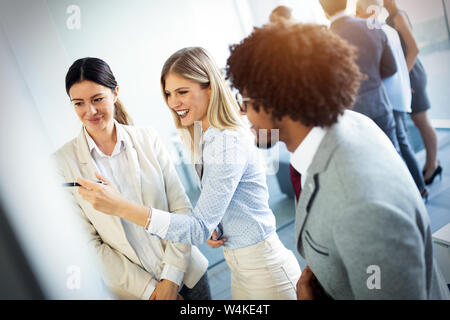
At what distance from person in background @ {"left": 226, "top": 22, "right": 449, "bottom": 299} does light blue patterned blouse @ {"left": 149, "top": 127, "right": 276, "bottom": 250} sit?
0.24 meters

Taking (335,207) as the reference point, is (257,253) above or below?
below

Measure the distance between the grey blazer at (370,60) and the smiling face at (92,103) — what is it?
56.2 inches

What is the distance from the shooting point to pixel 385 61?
6.56 ft

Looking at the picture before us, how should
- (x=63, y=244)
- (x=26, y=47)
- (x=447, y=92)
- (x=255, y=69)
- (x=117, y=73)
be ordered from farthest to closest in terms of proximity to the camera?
(x=447, y=92)
(x=117, y=73)
(x=26, y=47)
(x=63, y=244)
(x=255, y=69)

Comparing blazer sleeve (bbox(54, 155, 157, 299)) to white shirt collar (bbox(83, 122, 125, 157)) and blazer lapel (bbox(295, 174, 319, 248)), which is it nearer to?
white shirt collar (bbox(83, 122, 125, 157))

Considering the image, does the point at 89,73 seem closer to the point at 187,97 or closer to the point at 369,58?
the point at 187,97

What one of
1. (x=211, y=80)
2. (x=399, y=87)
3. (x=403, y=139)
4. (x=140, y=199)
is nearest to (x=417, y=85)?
(x=399, y=87)

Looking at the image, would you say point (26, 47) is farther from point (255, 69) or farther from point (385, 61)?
point (385, 61)

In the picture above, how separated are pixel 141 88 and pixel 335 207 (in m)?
1.15

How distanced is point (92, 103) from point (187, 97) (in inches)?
13.9

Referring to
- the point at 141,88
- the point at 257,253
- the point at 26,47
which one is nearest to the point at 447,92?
the point at 257,253

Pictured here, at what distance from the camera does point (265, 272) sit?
1.22 m

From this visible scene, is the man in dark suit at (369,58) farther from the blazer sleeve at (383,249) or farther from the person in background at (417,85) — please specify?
the blazer sleeve at (383,249)

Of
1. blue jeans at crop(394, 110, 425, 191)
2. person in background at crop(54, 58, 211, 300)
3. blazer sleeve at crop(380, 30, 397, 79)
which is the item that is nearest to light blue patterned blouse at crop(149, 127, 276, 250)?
person in background at crop(54, 58, 211, 300)
